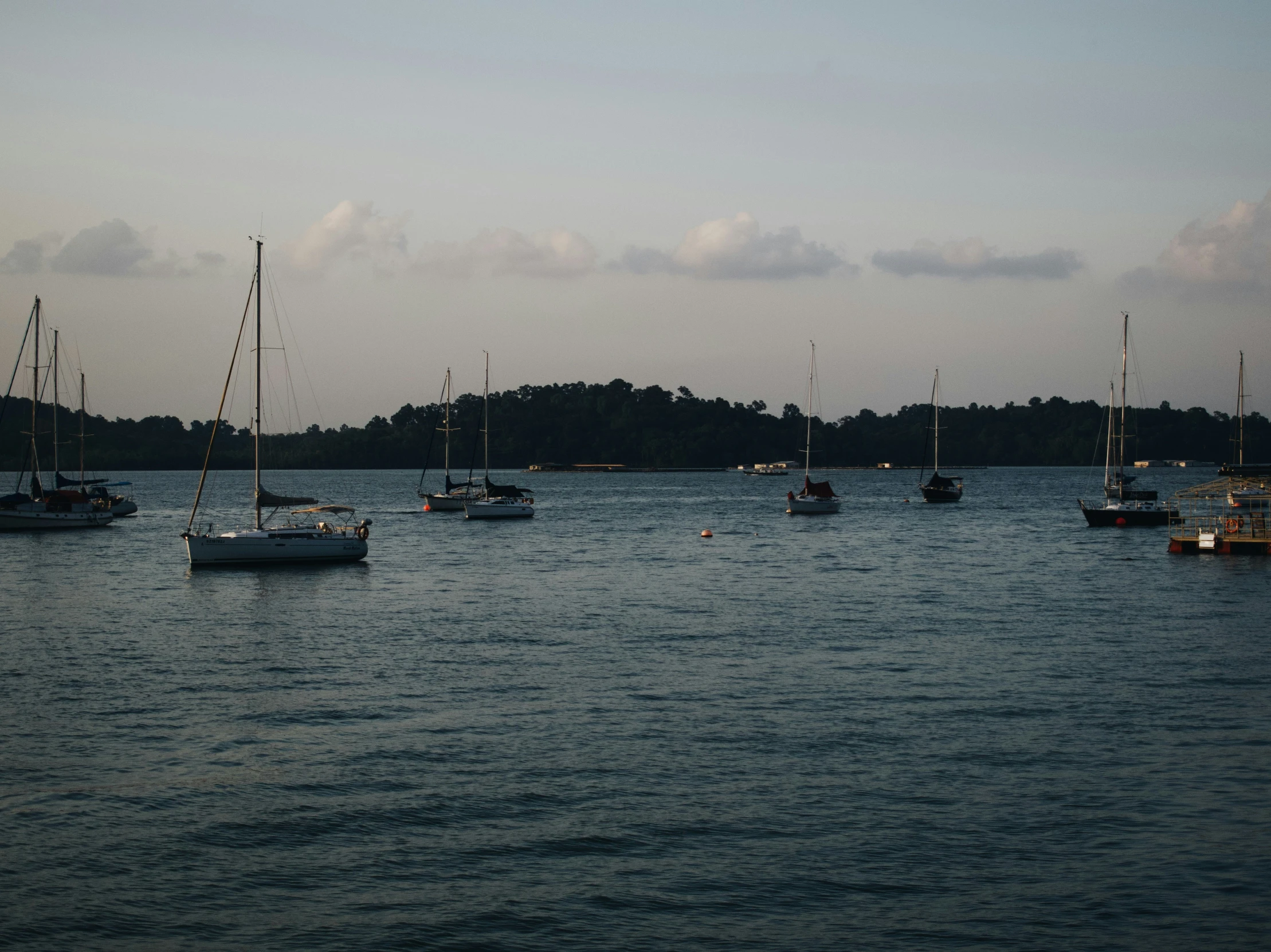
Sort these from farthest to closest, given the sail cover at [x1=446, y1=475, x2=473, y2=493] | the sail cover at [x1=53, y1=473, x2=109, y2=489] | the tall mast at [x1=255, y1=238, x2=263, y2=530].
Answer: the sail cover at [x1=446, y1=475, x2=473, y2=493] → the sail cover at [x1=53, y1=473, x2=109, y2=489] → the tall mast at [x1=255, y1=238, x2=263, y2=530]

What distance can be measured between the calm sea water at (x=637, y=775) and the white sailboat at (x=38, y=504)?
48034 mm

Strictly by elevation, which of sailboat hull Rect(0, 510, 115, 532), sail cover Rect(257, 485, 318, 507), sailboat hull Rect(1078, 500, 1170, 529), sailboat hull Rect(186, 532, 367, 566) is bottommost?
sailboat hull Rect(0, 510, 115, 532)

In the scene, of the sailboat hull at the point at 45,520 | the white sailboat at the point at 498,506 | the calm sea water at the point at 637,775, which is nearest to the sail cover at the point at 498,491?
the white sailboat at the point at 498,506

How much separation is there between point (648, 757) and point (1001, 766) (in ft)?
21.6

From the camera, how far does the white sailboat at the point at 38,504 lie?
88.6m

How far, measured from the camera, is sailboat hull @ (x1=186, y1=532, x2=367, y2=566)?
57.7 metres

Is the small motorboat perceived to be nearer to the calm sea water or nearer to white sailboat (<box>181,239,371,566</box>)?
white sailboat (<box>181,239,371,566</box>)

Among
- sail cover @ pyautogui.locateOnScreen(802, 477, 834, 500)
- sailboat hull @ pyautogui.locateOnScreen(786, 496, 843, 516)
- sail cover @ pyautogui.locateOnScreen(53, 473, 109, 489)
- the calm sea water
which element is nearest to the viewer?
the calm sea water

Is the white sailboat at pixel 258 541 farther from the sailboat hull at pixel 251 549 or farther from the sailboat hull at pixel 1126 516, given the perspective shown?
the sailboat hull at pixel 1126 516

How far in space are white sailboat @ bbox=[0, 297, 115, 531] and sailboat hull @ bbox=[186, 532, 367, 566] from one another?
1405 inches

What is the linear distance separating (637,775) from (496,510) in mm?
87640

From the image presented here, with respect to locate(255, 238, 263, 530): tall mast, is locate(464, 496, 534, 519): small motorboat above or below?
below

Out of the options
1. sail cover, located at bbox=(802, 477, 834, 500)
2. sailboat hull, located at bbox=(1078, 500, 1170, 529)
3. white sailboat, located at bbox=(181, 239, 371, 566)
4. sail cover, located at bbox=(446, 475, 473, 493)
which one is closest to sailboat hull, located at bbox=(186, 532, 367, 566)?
white sailboat, located at bbox=(181, 239, 371, 566)

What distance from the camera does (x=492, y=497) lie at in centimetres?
11012
